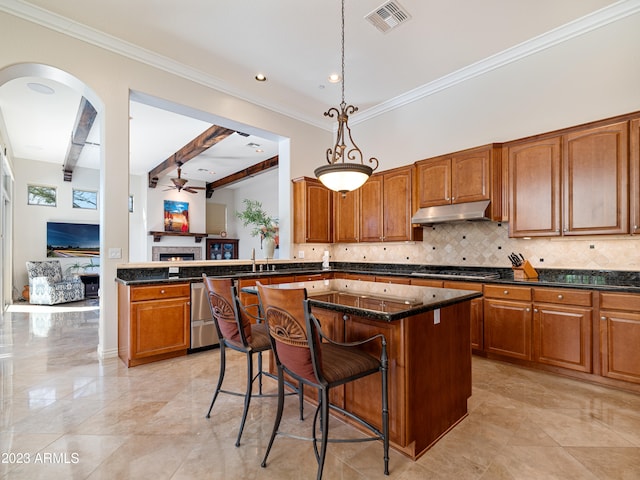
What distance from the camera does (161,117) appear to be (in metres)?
5.52

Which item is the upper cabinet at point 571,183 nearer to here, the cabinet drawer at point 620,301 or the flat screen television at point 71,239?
the cabinet drawer at point 620,301

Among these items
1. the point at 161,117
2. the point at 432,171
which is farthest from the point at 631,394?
the point at 161,117

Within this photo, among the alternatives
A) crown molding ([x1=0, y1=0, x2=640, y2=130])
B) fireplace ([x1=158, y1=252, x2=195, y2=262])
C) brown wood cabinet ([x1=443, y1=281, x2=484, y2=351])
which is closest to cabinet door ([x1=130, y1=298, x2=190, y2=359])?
crown molding ([x1=0, y1=0, x2=640, y2=130])

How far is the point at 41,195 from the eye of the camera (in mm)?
8086

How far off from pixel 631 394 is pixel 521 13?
369cm

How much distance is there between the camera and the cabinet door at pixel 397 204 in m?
4.64

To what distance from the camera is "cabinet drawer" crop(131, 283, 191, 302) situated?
337 cm

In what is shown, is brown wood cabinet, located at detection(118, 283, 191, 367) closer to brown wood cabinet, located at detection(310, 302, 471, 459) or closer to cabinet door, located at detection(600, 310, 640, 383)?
brown wood cabinet, located at detection(310, 302, 471, 459)

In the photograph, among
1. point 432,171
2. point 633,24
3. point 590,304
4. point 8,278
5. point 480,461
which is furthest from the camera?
point 8,278

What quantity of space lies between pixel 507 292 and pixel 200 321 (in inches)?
137

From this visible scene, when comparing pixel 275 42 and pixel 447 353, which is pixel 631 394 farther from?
pixel 275 42

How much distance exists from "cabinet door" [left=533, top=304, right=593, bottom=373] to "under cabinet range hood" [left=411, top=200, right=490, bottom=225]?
3.89 ft

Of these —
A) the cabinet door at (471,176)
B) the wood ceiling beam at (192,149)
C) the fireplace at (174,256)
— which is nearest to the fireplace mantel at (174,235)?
the fireplace at (174,256)

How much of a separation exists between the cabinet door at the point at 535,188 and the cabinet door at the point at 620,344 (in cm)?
94
